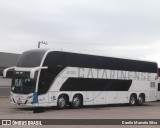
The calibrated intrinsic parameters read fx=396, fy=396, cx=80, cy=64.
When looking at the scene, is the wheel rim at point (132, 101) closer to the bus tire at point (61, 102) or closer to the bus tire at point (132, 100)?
the bus tire at point (132, 100)

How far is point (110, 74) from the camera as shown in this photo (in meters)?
27.8

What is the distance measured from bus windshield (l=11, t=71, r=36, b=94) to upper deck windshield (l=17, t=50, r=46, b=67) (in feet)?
1.86

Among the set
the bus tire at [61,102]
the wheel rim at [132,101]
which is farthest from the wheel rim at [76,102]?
the wheel rim at [132,101]

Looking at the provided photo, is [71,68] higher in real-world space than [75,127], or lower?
higher

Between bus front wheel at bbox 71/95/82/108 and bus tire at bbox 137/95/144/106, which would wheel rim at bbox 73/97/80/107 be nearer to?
bus front wheel at bbox 71/95/82/108

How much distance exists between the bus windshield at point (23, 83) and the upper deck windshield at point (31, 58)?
22.4 inches

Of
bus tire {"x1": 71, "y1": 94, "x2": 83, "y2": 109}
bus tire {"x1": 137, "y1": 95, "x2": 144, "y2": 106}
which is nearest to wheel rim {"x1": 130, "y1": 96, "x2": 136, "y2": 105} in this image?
bus tire {"x1": 137, "y1": 95, "x2": 144, "y2": 106}

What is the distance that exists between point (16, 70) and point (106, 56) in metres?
6.90

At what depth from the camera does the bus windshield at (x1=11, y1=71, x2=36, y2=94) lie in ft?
74.2

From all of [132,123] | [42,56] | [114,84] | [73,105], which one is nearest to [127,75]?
[114,84]

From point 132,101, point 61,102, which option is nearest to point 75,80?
point 61,102

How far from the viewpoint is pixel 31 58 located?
23094 mm

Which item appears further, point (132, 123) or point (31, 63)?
point (31, 63)

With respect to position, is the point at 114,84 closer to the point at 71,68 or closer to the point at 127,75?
the point at 127,75
